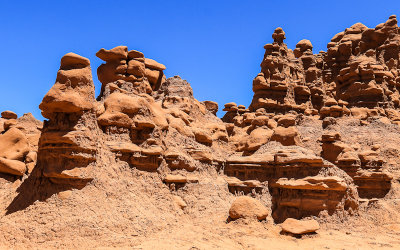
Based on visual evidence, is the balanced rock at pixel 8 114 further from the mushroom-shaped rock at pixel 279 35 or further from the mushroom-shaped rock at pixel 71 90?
the mushroom-shaped rock at pixel 279 35

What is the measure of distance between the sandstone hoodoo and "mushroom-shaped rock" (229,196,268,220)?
0.03m

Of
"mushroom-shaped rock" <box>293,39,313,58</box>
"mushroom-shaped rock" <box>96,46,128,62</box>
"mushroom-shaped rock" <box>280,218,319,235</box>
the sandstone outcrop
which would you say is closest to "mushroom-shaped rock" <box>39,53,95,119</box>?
the sandstone outcrop

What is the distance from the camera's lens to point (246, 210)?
11812 millimetres

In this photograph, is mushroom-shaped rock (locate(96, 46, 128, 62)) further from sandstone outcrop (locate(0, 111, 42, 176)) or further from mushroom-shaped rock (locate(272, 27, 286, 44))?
mushroom-shaped rock (locate(272, 27, 286, 44))

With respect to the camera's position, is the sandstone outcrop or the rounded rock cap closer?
the rounded rock cap

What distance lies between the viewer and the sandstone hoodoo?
9539mm

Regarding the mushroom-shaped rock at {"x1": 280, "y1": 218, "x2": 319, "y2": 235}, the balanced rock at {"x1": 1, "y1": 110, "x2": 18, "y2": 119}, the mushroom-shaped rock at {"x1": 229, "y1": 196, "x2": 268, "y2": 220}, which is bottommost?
the mushroom-shaped rock at {"x1": 280, "y1": 218, "x2": 319, "y2": 235}

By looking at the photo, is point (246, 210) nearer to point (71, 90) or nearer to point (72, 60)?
point (71, 90)

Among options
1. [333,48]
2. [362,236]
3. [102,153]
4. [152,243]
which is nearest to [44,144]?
[102,153]

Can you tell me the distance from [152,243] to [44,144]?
409cm

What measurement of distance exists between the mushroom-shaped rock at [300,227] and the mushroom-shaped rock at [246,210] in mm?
831

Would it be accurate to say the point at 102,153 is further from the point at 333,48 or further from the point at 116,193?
the point at 333,48

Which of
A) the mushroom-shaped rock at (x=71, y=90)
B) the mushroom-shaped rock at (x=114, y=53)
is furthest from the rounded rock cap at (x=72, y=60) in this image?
the mushroom-shaped rock at (x=114, y=53)

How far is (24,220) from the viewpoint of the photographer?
8906mm
